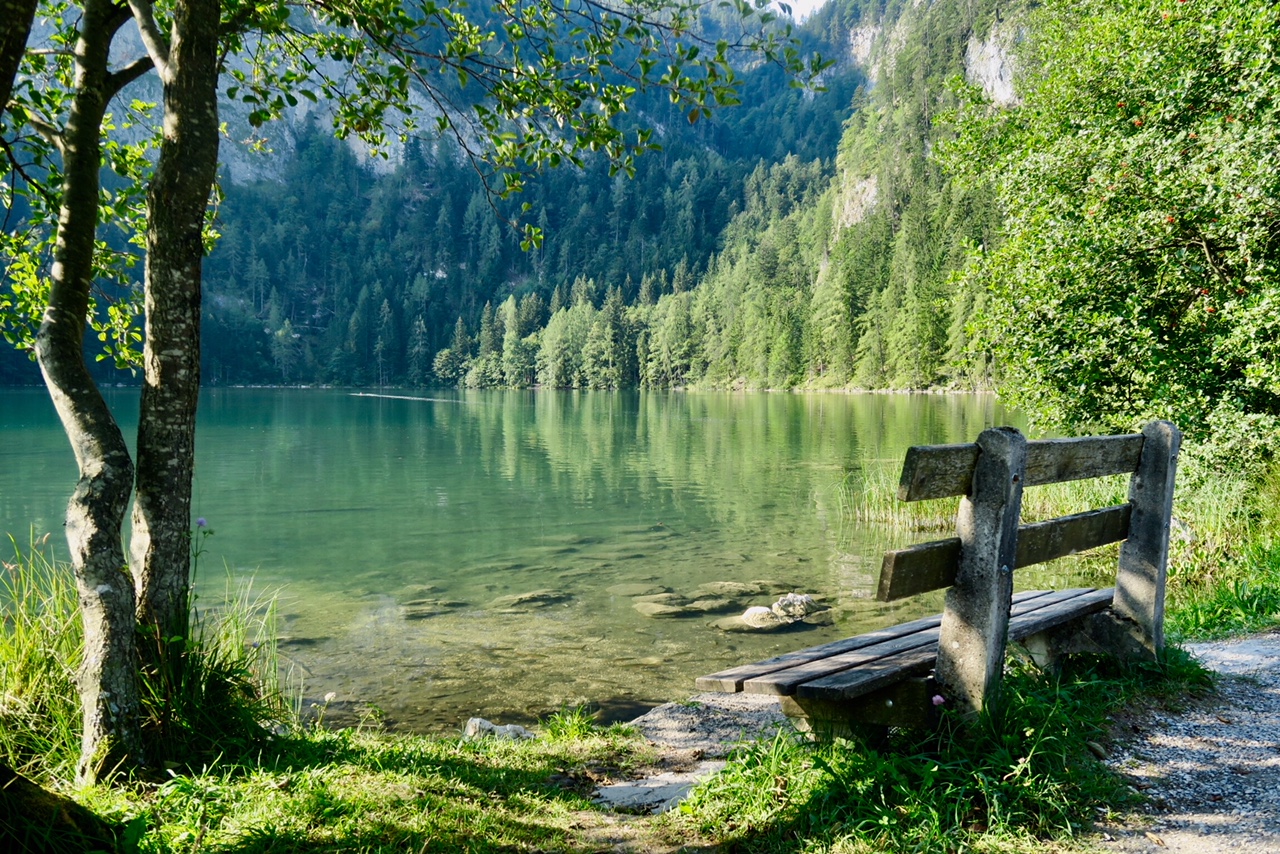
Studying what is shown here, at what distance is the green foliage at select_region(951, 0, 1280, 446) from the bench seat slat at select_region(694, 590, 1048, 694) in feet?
24.8

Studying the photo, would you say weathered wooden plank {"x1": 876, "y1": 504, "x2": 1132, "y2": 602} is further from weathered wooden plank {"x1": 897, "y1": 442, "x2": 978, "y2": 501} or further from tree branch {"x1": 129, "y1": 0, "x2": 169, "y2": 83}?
tree branch {"x1": 129, "y1": 0, "x2": 169, "y2": 83}

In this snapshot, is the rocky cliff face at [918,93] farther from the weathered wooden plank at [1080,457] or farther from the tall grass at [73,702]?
the tall grass at [73,702]

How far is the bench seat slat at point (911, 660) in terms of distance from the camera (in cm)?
388

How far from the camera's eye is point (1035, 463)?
4348 mm

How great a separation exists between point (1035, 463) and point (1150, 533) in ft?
5.81

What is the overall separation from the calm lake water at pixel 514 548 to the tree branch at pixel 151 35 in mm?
3886

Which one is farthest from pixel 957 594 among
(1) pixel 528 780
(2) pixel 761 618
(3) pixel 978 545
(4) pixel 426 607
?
(4) pixel 426 607

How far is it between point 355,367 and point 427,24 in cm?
18197

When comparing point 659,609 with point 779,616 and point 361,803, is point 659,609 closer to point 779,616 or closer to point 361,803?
point 779,616

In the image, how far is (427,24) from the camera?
538 centimetres

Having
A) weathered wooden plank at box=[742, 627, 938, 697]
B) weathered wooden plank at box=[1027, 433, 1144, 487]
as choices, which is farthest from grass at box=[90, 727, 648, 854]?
weathered wooden plank at box=[1027, 433, 1144, 487]

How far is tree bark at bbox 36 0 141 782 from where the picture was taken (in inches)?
164

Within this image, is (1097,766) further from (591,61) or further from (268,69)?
(268,69)

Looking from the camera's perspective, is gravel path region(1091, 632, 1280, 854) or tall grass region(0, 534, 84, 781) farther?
tall grass region(0, 534, 84, 781)
